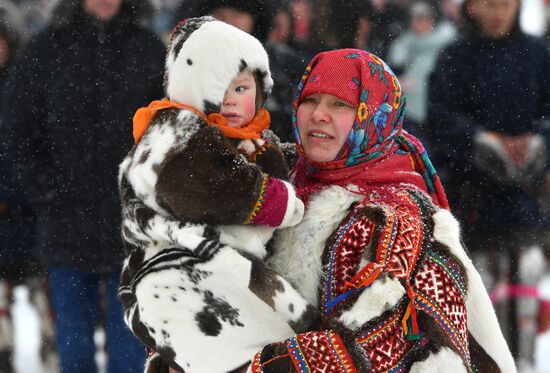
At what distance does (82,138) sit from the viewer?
3.77 m

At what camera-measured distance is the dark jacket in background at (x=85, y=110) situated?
3.77m

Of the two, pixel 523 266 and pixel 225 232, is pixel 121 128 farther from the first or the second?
pixel 523 266

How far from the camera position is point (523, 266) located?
14.7ft

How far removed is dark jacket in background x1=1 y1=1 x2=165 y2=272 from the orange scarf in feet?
4.57

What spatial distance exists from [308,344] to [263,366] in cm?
12

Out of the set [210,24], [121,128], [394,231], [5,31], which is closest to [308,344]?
[394,231]

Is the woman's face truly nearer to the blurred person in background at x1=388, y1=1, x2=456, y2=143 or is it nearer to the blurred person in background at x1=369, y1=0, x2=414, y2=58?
the blurred person in background at x1=388, y1=1, x2=456, y2=143

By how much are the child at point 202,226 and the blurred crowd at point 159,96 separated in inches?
56.2

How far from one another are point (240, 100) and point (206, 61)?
148 millimetres

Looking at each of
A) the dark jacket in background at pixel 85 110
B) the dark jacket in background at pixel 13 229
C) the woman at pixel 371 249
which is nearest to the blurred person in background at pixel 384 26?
the dark jacket in background at pixel 85 110

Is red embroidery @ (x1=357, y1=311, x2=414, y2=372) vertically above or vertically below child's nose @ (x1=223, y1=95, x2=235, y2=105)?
below

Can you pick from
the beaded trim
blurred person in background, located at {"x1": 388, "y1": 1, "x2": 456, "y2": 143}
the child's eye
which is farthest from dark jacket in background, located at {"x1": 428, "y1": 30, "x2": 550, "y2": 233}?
the beaded trim

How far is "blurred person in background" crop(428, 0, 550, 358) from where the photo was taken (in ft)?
13.8

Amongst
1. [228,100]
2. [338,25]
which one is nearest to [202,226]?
[228,100]
